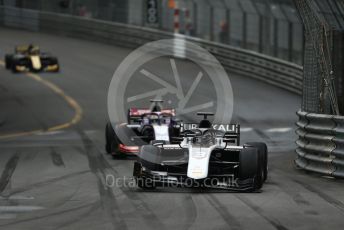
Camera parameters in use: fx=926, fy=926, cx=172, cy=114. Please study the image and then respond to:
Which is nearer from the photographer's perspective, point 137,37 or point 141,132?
point 141,132

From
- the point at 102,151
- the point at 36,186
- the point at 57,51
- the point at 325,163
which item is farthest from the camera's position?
the point at 57,51

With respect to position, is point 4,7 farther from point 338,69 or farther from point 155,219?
point 155,219

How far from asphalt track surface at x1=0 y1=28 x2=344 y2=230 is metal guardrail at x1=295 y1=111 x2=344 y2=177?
27 cm

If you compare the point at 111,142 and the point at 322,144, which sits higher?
the point at 322,144

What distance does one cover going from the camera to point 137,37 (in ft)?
151

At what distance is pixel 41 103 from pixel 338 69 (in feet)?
54.7

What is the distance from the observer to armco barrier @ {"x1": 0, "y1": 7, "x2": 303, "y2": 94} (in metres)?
36.5

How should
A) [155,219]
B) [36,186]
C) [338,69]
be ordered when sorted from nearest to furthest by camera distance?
[155,219]
[36,186]
[338,69]

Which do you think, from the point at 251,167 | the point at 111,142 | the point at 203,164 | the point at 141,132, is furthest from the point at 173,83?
the point at 251,167

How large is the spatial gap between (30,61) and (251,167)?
2587 cm

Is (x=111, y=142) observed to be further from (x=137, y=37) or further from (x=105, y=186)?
(x=137, y=37)

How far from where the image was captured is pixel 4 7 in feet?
175

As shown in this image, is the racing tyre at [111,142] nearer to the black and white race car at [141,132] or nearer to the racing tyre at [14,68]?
the black and white race car at [141,132]

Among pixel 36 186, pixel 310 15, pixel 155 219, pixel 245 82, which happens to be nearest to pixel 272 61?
pixel 245 82
